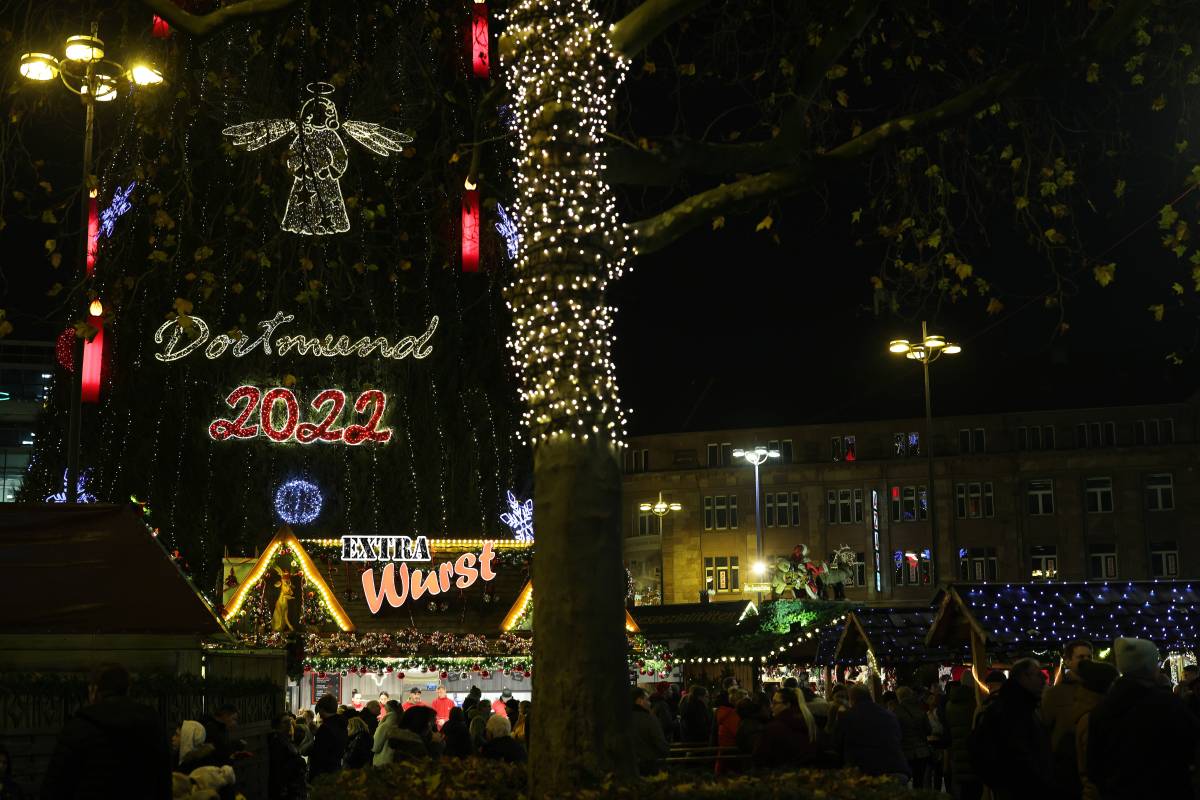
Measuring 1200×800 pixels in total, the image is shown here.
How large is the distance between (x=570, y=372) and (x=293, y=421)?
30688 millimetres

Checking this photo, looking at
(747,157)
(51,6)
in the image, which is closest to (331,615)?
(51,6)

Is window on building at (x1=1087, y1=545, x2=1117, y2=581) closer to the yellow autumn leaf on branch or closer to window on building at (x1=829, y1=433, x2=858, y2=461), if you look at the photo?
window on building at (x1=829, y1=433, x2=858, y2=461)

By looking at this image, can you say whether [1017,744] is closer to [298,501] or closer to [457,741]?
[457,741]

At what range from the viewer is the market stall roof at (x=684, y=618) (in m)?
51.2

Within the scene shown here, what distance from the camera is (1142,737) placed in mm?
8078

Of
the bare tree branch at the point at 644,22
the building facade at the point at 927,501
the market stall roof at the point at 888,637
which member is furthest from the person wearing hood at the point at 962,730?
the building facade at the point at 927,501

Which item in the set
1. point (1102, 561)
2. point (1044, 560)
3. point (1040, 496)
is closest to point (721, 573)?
point (1044, 560)

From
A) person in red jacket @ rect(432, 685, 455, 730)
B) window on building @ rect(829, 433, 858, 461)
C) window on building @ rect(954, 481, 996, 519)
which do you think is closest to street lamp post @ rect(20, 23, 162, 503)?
person in red jacket @ rect(432, 685, 455, 730)

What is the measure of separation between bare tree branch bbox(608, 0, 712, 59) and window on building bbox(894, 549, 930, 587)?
67621 mm

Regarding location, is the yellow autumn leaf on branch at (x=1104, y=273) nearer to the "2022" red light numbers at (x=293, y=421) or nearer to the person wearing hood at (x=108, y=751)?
the person wearing hood at (x=108, y=751)

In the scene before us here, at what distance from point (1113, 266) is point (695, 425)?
7089 centimetres

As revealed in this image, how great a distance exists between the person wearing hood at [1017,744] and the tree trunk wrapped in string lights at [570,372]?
229 cm

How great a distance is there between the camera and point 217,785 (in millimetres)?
10523

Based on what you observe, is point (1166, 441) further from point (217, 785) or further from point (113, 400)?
point (217, 785)
